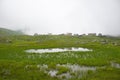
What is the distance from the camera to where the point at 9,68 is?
110 ft

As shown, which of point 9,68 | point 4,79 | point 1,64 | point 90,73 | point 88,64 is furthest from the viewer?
point 88,64

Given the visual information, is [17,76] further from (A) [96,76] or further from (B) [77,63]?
(B) [77,63]

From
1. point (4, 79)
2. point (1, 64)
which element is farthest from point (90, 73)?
point (1, 64)

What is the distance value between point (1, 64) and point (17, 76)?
911 cm

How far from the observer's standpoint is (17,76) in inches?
1127

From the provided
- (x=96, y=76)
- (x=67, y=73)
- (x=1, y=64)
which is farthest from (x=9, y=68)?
(x=96, y=76)

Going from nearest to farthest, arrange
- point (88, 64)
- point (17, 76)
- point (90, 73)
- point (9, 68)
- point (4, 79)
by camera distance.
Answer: point (4, 79), point (17, 76), point (90, 73), point (9, 68), point (88, 64)

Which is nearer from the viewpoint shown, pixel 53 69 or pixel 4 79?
pixel 4 79

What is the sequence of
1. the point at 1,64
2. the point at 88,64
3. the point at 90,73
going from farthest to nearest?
the point at 88,64 < the point at 1,64 < the point at 90,73

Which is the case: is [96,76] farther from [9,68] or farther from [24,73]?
[9,68]

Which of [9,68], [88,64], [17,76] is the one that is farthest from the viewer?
[88,64]

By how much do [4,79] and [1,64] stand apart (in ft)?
33.6

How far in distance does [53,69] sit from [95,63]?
10835mm

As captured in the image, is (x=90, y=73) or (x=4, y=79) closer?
(x=4, y=79)
